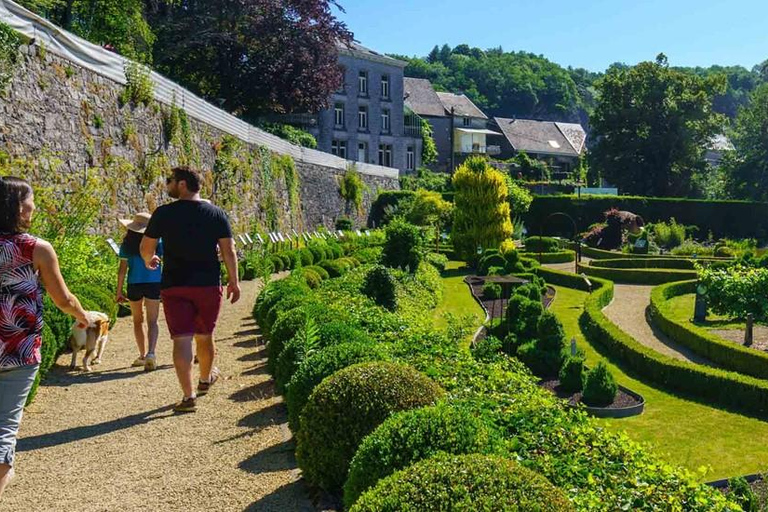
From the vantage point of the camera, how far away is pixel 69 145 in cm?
1277

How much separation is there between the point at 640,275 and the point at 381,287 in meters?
16.0

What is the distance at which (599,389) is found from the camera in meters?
10.8

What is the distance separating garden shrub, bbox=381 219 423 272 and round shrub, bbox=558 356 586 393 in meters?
8.15

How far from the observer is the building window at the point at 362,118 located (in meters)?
50.9

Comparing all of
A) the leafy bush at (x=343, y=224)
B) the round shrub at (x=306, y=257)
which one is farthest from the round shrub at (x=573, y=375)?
the leafy bush at (x=343, y=224)

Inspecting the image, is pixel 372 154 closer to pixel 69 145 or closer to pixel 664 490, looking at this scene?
pixel 69 145

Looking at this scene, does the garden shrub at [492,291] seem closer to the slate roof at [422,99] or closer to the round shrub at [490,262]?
the round shrub at [490,262]

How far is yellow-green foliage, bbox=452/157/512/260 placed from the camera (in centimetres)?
2861

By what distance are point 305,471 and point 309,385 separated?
70 centimetres

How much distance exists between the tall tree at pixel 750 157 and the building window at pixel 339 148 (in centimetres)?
2881

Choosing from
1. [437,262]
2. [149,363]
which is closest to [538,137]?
[437,262]

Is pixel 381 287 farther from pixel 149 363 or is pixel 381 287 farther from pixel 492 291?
pixel 492 291

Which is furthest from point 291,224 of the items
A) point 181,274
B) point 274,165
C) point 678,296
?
point 181,274

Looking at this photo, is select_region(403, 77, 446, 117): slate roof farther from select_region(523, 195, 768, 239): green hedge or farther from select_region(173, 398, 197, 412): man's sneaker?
select_region(173, 398, 197, 412): man's sneaker
